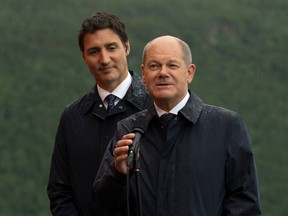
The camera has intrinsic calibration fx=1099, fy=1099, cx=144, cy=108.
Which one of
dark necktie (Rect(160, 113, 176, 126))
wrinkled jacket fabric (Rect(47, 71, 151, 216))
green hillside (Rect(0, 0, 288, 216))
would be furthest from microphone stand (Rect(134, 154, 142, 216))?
green hillside (Rect(0, 0, 288, 216))

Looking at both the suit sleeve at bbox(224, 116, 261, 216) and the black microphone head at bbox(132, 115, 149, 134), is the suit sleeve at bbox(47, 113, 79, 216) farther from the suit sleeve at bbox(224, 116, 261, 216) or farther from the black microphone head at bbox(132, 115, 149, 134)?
the suit sleeve at bbox(224, 116, 261, 216)

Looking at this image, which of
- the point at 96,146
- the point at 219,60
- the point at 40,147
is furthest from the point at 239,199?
the point at 219,60

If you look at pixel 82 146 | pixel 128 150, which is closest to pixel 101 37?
pixel 82 146

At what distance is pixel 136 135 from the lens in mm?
4566

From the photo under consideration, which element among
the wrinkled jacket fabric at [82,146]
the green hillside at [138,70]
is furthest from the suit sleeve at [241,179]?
the green hillside at [138,70]

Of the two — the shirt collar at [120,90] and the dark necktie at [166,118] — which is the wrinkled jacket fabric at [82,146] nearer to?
the shirt collar at [120,90]

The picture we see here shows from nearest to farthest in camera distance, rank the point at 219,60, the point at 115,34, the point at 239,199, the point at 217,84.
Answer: the point at 239,199, the point at 115,34, the point at 217,84, the point at 219,60

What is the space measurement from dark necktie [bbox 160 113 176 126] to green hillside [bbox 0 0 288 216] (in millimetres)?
25648

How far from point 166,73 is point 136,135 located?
1.24 feet

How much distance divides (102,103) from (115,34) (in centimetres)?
36

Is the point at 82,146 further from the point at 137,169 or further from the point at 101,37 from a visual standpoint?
the point at 137,169

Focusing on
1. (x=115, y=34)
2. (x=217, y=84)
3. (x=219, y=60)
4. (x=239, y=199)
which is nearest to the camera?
(x=239, y=199)

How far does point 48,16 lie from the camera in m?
43.8

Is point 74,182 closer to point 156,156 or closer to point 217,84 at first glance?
point 156,156
